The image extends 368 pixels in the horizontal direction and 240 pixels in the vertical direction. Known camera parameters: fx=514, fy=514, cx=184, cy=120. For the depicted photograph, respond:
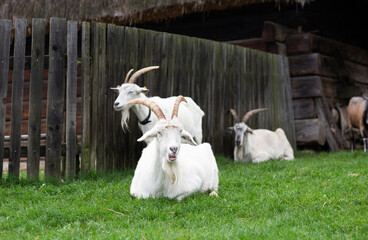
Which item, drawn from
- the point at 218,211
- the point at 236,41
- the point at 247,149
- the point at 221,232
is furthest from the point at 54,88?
the point at 236,41

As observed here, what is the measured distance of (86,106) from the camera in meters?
7.33

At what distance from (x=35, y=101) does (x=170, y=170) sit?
2.53 m

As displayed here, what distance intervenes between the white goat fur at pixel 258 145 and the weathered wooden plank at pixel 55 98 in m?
3.88

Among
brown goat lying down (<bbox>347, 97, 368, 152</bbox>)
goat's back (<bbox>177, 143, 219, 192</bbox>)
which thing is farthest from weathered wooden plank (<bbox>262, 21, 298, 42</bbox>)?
goat's back (<bbox>177, 143, 219, 192</bbox>)

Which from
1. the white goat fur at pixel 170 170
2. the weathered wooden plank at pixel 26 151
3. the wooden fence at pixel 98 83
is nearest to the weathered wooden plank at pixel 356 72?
the wooden fence at pixel 98 83

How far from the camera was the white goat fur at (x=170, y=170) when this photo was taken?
211 inches

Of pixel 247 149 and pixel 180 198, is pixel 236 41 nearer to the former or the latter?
pixel 247 149

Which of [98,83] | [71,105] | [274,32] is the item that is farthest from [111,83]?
[274,32]

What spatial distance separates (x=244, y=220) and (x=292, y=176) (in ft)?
8.09

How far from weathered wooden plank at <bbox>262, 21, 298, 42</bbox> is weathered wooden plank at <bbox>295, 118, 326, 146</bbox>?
193 cm

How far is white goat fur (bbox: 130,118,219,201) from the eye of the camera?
537 cm

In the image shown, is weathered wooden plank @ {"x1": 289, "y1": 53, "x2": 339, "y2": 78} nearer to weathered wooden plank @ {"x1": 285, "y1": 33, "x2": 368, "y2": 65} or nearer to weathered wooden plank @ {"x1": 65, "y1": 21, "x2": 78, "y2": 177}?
weathered wooden plank @ {"x1": 285, "y1": 33, "x2": 368, "y2": 65}

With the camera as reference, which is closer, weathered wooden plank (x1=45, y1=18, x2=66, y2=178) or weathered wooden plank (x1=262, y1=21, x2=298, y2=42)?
weathered wooden plank (x1=45, y1=18, x2=66, y2=178)

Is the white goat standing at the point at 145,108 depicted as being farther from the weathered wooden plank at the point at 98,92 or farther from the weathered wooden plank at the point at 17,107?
the weathered wooden plank at the point at 17,107
